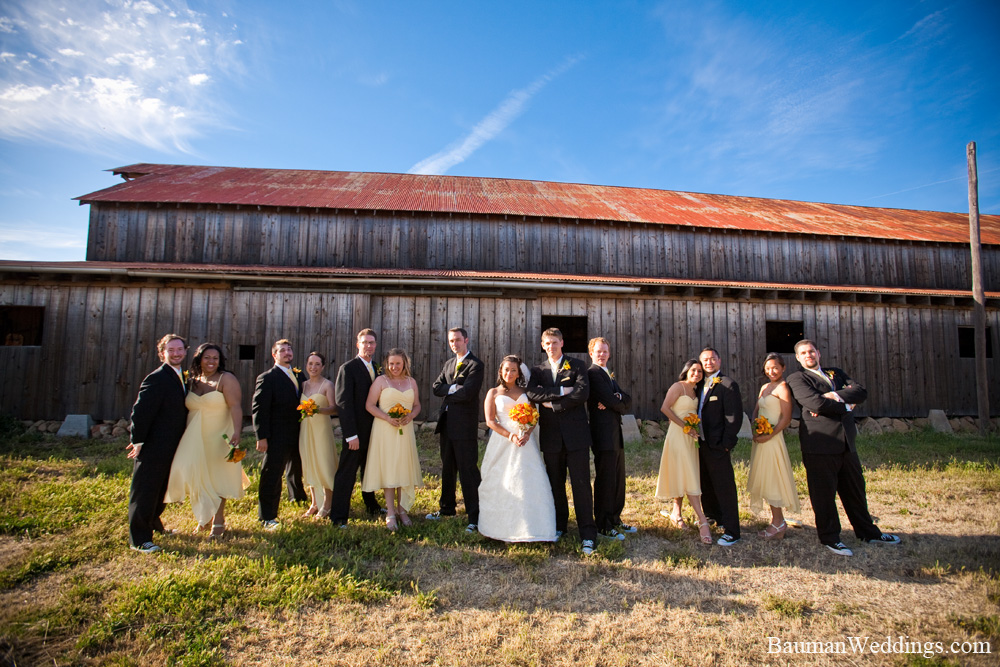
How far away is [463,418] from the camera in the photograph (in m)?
5.77

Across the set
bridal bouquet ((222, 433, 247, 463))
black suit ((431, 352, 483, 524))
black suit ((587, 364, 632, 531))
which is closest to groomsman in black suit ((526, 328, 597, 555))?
black suit ((587, 364, 632, 531))

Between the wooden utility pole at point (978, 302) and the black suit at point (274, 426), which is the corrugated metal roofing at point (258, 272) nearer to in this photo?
the black suit at point (274, 426)

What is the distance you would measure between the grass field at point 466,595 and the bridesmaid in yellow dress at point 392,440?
39cm

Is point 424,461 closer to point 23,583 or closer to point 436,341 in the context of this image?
point 436,341

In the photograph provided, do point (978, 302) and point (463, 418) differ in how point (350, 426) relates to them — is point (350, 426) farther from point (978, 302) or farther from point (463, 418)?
point (978, 302)

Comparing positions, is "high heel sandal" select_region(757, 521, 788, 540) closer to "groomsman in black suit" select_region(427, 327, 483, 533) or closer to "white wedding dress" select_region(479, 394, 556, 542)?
"white wedding dress" select_region(479, 394, 556, 542)

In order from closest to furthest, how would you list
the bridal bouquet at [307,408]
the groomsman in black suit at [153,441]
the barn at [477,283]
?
1. the groomsman in black suit at [153,441]
2. the bridal bouquet at [307,408]
3. the barn at [477,283]

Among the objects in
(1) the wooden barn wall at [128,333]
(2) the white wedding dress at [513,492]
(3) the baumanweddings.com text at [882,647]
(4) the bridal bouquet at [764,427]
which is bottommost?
(3) the baumanweddings.com text at [882,647]

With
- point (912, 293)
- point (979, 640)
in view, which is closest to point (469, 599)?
point (979, 640)

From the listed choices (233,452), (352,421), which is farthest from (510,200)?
(233,452)

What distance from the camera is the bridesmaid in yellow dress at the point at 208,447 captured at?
196 inches

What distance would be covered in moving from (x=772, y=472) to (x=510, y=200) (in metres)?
12.1

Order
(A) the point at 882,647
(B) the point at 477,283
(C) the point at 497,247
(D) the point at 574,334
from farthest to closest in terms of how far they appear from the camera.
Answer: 1. (D) the point at 574,334
2. (C) the point at 497,247
3. (B) the point at 477,283
4. (A) the point at 882,647

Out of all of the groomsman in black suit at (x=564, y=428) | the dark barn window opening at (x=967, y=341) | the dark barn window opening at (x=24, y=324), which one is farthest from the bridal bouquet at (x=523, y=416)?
the dark barn window opening at (x=24, y=324)
